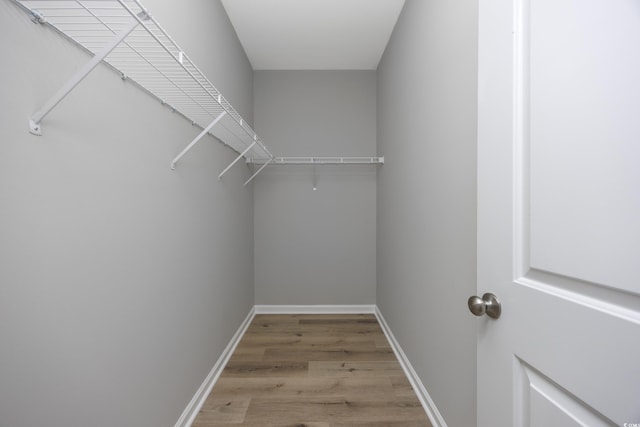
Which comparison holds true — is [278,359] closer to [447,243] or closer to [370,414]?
[370,414]

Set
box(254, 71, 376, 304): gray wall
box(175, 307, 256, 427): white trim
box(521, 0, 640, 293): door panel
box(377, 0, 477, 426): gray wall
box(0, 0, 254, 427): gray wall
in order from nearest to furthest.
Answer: box(521, 0, 640, 293): door panel → box(0, 0, 254, 427): gray wall → box(377, 0, 477, 426): gray wall → box(175, 307, 256, 427): white trim → box(254, 71, 376, 304): gray wall

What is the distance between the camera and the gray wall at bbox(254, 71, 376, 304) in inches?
117

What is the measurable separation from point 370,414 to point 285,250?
1745 millimetres

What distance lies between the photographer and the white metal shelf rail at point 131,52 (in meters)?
0.65

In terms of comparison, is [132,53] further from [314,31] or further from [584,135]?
[314,31]

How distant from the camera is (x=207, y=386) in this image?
172cm

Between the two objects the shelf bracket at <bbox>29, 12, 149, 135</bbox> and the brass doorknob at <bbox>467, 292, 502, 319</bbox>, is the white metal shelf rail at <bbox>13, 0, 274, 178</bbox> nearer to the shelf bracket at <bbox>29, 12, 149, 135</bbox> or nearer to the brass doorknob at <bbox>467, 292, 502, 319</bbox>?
the shelf bracket at <bbox>29, 12, 149, 135</bbox>

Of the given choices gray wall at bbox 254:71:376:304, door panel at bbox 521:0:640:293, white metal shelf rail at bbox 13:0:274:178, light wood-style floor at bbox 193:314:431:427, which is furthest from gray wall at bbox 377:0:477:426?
white metal shelf rail at bbox 13:0:274:178

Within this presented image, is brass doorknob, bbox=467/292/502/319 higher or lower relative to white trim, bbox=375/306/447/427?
higher

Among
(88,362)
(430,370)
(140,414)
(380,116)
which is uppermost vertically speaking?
(380,116)

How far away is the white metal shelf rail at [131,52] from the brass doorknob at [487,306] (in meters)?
1.03

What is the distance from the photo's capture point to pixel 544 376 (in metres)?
0.58

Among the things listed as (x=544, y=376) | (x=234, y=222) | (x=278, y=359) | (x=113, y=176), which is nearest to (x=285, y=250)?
(x=234, y=222)

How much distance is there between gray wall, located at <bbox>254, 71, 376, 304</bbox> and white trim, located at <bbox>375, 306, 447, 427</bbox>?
2.60ft
